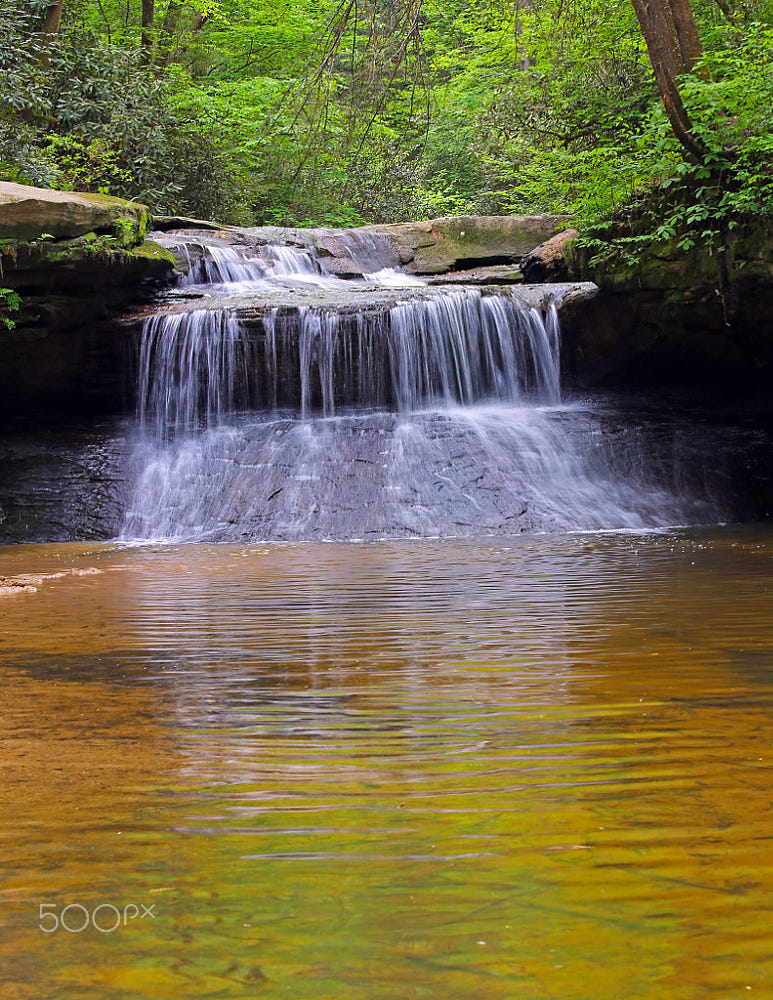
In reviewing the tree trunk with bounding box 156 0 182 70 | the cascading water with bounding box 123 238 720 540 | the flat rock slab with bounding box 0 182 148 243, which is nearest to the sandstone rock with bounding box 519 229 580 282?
the cascading water with bounding box 123 238 720 540

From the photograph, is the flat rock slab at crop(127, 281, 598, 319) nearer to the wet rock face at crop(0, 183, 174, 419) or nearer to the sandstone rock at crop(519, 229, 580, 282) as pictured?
the wet rock face at crop(0, 183, 174, 419)

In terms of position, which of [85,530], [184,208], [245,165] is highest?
[245,165]

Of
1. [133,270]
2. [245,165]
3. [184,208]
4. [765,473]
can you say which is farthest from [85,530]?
[245,165]

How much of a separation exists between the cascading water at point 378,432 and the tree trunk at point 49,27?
9590 millimetres

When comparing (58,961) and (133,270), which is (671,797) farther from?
(133,270)

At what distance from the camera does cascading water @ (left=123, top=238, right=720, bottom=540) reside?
31.6ft

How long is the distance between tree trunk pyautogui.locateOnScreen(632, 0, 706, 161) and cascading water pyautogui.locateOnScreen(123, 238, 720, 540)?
10.7ft

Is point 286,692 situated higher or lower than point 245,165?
lower

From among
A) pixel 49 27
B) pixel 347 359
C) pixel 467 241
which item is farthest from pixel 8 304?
pixel 49 27

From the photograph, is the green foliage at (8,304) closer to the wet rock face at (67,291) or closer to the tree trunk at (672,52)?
the wet rock face at (67,291)

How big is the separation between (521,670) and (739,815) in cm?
131

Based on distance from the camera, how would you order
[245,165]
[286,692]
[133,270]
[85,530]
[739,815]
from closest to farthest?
[739,815] < [286,692] < [85,530] < [133,270] < [245,165]

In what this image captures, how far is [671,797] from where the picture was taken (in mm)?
1976

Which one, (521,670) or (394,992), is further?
(521,670)
